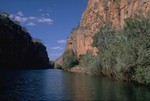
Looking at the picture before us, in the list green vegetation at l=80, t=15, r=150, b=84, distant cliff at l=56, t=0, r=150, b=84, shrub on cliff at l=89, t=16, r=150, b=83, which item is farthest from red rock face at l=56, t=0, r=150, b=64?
shrub on cliff at l=89, t=16, r=150, b=83

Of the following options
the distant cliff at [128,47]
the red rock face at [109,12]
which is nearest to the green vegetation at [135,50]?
the distant cliff at [128,47]

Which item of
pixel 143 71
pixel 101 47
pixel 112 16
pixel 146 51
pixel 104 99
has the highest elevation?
pixel 112 16

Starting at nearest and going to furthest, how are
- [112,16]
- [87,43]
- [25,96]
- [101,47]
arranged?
[25,96] → [101,47] → [112,16] → [87,43]

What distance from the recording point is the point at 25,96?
51500mm

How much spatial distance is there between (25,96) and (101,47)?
254ft

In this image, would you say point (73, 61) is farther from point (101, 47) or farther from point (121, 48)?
point (121, 48)

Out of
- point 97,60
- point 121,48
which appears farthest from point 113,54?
point 97,60

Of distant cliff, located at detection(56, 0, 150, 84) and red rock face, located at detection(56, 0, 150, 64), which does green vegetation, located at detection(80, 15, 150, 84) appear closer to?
distant cliff, located at detection(56, 0, 150, 84)

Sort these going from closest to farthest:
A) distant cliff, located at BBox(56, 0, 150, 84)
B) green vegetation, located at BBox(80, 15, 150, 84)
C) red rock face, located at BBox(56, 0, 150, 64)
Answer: green vegetation, located at BBox(80, 15, 150, 84)
distant cliff, located at BBox(56, 0, 150, 84)
red rock face, located at BBox(56, 0, 150, 64)

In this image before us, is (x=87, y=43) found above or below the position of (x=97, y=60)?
above

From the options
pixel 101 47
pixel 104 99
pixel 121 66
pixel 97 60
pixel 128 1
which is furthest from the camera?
pixel 128 1

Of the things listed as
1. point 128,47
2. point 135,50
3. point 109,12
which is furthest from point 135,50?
point 109,12

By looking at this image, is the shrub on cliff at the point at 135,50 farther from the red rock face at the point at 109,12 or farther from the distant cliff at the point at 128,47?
the red rock face at the point at 109,12

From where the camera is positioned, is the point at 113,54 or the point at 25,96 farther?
the point at 113,54
